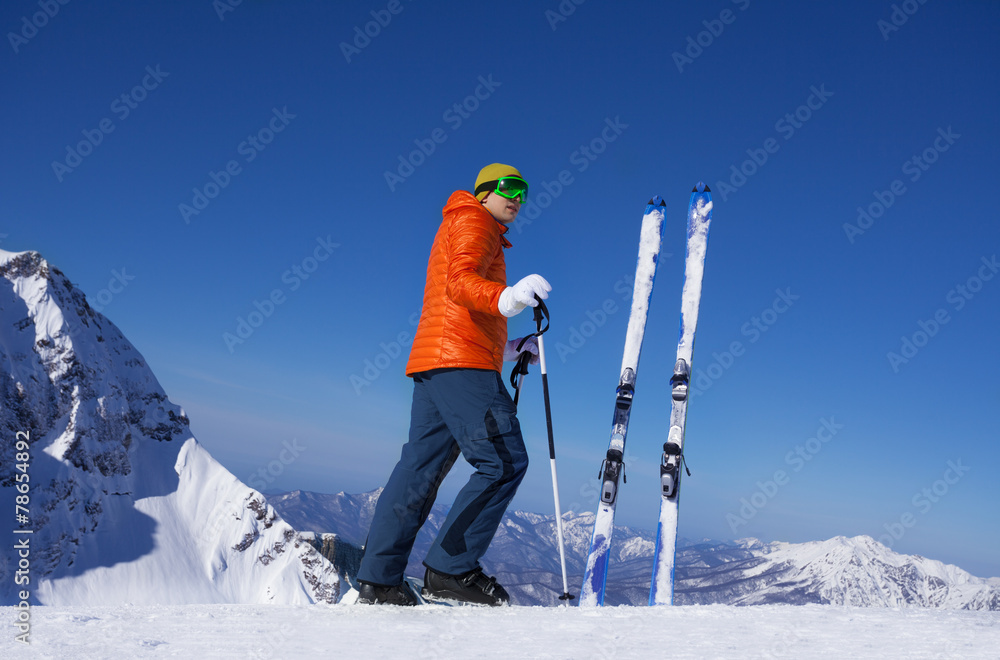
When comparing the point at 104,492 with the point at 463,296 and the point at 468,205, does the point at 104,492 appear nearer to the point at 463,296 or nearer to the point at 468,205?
the point at 468,205

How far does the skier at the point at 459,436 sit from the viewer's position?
3004 mm

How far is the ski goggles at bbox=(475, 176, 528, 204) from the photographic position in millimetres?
3498

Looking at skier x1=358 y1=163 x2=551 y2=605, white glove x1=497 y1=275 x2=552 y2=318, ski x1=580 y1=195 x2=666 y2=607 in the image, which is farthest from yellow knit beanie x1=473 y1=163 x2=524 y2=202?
ski x1=580 y1=195 x2=666 y2=607

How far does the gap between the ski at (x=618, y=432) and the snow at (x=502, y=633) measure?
3.84 meters

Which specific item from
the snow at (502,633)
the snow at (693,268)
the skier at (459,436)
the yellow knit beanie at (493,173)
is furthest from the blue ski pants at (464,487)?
the snow at (693,268)

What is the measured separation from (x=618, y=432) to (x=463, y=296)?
462cm

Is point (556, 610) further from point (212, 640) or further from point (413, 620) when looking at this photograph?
point (212, 640)

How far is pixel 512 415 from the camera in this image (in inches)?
122

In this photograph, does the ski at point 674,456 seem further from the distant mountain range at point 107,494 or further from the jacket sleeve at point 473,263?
the distant mountain range at point 107,494

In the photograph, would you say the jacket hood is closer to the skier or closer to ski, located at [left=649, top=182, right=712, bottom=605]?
the skier

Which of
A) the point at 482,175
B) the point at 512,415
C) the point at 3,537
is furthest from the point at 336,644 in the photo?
the point at 3,537

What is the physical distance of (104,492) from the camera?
9256cm

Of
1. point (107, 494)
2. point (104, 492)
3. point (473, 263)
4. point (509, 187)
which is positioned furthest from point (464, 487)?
point (107, 494)

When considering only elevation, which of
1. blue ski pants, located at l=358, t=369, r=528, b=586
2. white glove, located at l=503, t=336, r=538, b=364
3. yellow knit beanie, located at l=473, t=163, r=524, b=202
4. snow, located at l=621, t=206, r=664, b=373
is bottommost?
blue ski pants, located at l=358, t=369, r=528, b=586
